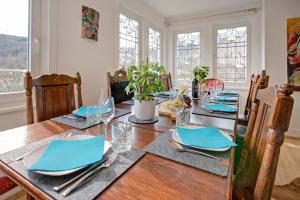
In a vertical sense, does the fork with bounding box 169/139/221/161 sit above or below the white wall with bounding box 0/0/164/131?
below

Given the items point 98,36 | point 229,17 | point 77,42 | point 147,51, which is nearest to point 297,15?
point 229,17

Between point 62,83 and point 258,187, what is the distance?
4.58 ft

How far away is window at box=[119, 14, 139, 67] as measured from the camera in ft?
9.56

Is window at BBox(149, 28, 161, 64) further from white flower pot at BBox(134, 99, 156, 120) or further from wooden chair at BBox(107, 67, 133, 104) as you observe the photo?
white flower pot at BBox(134, 99, 156, 120)

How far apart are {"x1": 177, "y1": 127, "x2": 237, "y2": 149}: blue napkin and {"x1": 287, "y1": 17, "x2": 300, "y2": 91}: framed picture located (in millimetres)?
2785

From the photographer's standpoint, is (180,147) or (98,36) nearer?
(180,147)

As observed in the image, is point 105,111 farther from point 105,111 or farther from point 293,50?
point 293,50

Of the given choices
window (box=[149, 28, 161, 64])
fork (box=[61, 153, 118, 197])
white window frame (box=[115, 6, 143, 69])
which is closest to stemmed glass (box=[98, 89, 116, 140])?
fork (box=[61, 153, 118, 197])

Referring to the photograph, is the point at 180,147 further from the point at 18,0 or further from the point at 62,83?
the point at 18,0

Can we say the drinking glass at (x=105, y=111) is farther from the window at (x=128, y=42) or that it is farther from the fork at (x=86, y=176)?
the window at (x=128, y=42)

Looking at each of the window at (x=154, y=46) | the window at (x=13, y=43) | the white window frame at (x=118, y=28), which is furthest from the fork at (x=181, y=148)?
the window at (x=154, y=46)

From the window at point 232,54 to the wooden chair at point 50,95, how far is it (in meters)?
3.31

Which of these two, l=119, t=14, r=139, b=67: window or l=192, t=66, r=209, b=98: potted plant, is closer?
l=192, t=66, r=209, b=98: potted plant

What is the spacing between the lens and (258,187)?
0.53 meters
